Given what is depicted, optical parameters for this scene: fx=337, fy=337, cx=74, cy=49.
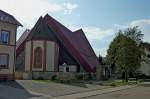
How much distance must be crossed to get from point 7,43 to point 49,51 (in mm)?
20294

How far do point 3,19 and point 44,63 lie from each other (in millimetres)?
21511

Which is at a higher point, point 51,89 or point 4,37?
point 4,37

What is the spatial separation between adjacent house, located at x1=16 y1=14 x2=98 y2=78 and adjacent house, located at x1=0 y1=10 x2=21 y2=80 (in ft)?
58.2

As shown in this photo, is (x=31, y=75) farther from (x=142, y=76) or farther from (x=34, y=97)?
(x=142, y=76)

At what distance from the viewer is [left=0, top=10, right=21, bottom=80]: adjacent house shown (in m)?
37.7

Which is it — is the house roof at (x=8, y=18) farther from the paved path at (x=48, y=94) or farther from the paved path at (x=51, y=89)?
the paved path at (x=48, y=94)

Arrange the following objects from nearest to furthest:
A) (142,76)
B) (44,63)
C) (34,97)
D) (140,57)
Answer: (34,97), (44,63), (140,57), (142,76)

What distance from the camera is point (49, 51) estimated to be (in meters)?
58.5

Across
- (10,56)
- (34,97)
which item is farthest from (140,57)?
(34,97)

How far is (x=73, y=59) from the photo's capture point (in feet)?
216

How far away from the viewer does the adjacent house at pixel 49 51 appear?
58.2m

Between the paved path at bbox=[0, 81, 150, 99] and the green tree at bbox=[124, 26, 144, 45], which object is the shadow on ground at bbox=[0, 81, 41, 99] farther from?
the green tree at bbox=[124, 26, 144, 45]

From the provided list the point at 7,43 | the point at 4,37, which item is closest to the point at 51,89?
the point at 7,43

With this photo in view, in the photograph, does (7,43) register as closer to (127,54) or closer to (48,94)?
(48,94)
